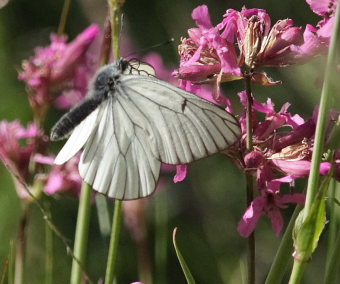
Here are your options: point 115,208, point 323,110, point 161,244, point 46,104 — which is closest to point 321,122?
point 323,110

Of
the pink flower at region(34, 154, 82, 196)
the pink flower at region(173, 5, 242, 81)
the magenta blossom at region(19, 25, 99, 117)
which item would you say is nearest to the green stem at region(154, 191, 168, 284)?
the pink flower at region(34, 154, 82, 196)

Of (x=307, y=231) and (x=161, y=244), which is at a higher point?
(x=307, y=231)

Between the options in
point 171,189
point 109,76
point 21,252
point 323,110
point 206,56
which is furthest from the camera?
point 171,189

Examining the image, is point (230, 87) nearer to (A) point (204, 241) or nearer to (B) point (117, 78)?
(A) point (204, 241)

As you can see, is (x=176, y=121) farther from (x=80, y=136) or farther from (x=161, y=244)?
(x=161, y=244)

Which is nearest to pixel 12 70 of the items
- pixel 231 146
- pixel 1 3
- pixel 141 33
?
pixel 141 33

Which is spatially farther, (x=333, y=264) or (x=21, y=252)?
(x=21, y=252)

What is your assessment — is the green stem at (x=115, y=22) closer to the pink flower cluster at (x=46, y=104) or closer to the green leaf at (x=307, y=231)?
the pink flower cluster at (x=46, y=104)

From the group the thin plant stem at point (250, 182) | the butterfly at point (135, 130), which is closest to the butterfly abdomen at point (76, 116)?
the butterfly at point (135, 130)
